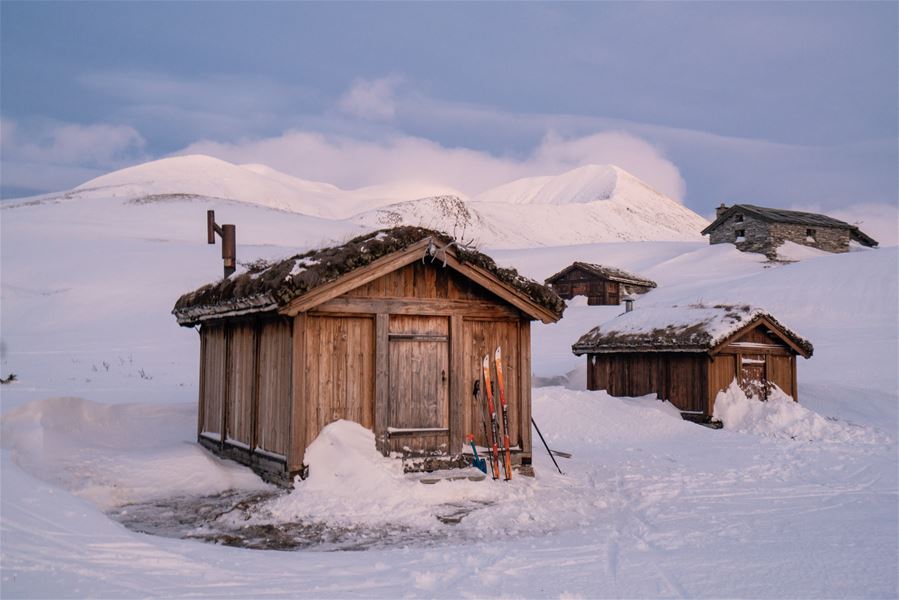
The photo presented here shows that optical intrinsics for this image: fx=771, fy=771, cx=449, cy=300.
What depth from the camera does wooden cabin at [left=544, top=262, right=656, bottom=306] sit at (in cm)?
4300

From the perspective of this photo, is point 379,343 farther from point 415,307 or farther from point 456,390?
point 456,390

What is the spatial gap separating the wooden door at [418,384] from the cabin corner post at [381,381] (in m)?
0.10

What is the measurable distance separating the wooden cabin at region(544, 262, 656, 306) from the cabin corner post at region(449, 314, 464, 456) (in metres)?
32.0

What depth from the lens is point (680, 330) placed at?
66.0ft

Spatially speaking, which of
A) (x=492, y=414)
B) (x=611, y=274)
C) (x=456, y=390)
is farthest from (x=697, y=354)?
(x=611, y=274)

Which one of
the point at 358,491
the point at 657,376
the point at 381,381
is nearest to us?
the point at 358,491

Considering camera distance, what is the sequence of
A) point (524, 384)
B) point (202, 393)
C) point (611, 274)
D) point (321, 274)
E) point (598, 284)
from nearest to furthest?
point (321, 274) → point (524, 384) → point (202, 393) → point (611, 274) → point (598, 284)

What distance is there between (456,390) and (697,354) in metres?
10.3

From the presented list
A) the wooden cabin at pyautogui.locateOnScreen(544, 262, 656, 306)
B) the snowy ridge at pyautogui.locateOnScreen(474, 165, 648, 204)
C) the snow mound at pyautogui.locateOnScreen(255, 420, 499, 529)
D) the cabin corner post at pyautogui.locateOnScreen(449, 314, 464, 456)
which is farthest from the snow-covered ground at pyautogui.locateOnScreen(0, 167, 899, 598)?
the snowy ridge at pyautogui.locateOnScreen(474, 165, 648, 204)

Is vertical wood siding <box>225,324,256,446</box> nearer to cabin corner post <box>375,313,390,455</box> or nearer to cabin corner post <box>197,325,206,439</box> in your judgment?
cabin corner post <box>197,325,206,439</box>

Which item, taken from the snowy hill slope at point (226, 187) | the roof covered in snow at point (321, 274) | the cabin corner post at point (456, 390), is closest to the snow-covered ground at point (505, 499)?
the cabin corner post at point (456, 390)

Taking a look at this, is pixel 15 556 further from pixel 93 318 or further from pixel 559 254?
pixel 559 254

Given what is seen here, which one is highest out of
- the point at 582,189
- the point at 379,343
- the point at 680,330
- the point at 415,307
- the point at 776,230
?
the point at 582,189

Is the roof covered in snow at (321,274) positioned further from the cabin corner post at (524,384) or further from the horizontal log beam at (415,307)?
the cabin corner post at (524,384)
